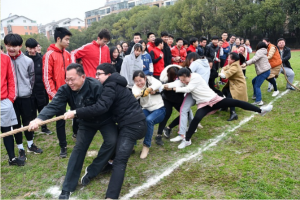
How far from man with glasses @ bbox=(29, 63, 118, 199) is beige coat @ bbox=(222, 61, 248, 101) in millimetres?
3651

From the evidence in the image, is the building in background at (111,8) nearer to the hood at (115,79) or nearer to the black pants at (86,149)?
the hood at (115,79)

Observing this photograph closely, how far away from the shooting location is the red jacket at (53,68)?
441 cm

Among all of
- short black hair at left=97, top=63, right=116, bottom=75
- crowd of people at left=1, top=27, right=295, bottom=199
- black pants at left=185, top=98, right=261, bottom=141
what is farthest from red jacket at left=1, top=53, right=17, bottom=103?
black pants at left=185, top=98, right=261, bottom=141

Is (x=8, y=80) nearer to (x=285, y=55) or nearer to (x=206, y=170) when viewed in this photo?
(x=206, y=170)

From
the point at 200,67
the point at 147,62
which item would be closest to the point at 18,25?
the point at 147,62

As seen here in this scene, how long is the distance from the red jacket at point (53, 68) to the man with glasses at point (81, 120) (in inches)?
45.6

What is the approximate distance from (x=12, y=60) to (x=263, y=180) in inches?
179

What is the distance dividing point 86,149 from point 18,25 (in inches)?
→ 3834

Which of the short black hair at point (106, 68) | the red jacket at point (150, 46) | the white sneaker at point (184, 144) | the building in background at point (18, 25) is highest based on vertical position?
the building in background at point (18, 25)

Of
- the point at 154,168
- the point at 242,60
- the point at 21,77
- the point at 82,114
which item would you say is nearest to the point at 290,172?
the point at 154,168

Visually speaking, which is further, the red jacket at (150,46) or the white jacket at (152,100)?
the red jacket at (150,46)

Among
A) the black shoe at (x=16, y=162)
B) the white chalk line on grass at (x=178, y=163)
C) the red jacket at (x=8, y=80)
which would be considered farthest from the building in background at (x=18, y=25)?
the white chalk line on grass at (x=178, y=163)

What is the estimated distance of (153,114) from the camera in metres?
4.45

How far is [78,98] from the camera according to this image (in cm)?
337
